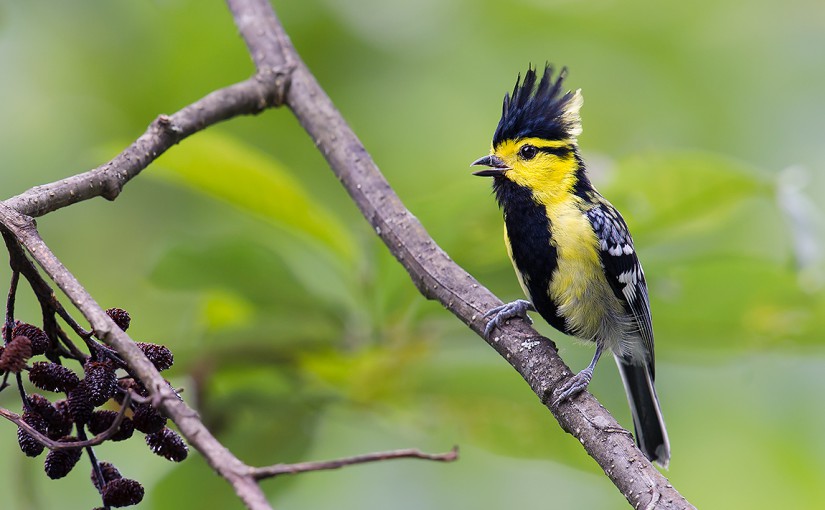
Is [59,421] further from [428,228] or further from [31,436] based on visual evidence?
[428,228]

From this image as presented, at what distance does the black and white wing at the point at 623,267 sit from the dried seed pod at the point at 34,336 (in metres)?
2.11

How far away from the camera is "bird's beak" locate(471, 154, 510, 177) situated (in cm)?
336

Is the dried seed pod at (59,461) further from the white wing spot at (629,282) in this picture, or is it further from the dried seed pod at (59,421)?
the white wing spot at (629,282)

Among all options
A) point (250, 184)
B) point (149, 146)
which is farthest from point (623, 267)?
point (149, 146)

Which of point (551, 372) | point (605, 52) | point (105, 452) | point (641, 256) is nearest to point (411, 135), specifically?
point (605, 52)

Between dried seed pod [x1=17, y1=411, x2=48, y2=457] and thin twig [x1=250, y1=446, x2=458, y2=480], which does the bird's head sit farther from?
thin twig [x1=250, y1=446, x2=458, y2=480]

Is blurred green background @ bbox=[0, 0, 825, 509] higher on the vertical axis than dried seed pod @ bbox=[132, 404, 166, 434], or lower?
higher

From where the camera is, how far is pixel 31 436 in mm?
1479

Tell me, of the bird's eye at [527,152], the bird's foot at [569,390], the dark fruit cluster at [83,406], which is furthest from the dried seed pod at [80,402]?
the bird's eye at [527,152]

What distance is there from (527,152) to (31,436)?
2341mm

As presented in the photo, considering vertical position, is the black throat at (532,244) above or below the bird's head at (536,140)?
below

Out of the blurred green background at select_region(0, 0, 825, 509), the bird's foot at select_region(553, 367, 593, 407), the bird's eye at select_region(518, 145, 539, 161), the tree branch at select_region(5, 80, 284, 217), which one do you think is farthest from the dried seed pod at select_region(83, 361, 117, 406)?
the bird's eye at select_region(518, 145, 539, 161)

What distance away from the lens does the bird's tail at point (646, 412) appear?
3309 mm

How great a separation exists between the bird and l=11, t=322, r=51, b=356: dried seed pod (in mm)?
1850
